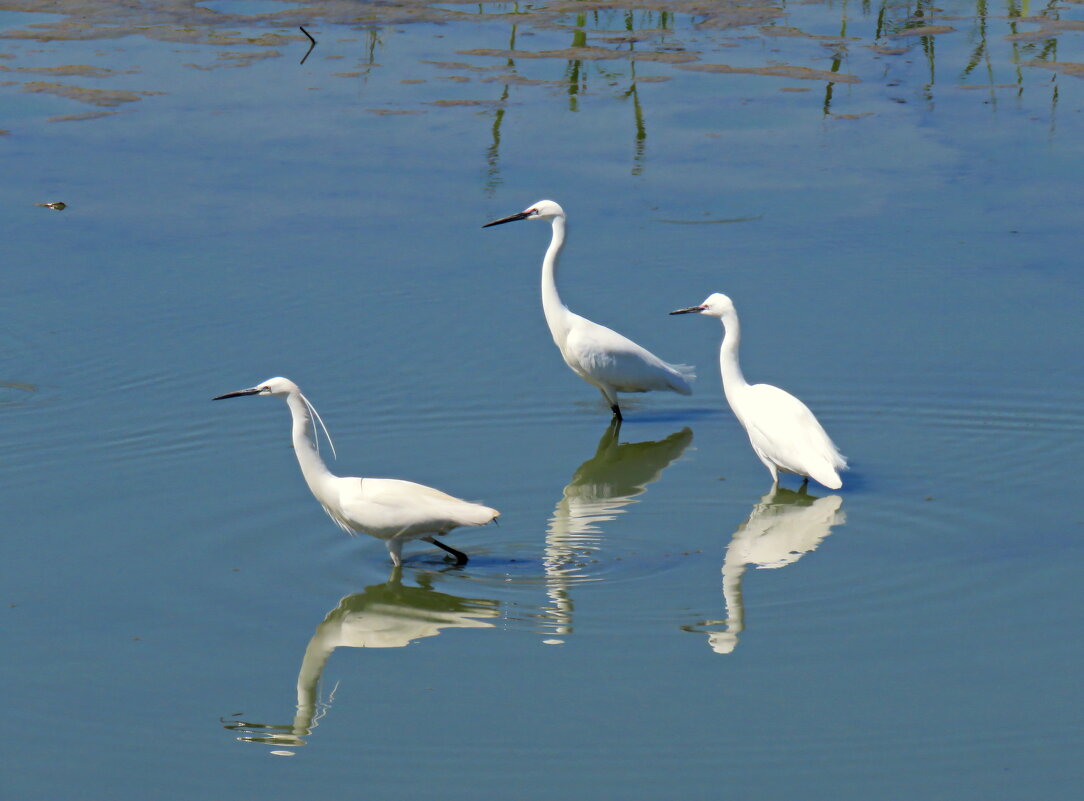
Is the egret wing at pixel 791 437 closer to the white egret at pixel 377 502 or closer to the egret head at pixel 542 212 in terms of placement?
the white egret at pixel 377 502

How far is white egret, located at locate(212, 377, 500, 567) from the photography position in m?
6.60

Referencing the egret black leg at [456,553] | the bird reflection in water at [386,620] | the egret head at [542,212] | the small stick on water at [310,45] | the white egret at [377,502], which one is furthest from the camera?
the small stick on water at [310,45]

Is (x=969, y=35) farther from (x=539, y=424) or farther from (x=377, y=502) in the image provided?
(x=377, y=502)

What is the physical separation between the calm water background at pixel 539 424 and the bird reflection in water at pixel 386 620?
0.03 m

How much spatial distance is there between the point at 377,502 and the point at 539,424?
2.36 metres

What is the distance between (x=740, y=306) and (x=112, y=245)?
15.9 feet

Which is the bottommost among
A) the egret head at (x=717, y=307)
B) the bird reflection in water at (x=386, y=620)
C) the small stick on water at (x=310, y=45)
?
the bird reflection in water at (x=386, y=620)

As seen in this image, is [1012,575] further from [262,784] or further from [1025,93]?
[1025,93]

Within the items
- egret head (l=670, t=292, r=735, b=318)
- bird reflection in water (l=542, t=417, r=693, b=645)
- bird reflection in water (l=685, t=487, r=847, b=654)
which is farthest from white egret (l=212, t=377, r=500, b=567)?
egret head (l=670, t=292, r=735, b=318)

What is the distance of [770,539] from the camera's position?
23.9 feet

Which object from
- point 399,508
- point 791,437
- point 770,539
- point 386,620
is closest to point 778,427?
point 791,437

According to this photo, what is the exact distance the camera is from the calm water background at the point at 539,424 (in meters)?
5.49

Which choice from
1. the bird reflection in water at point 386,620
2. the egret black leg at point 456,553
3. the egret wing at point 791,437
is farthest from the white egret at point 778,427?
the bird reflection in water at point 386,620

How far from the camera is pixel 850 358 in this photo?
945 centimetres
